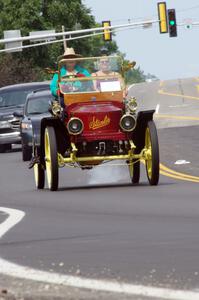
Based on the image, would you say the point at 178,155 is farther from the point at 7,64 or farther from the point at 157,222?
the point at 7,64

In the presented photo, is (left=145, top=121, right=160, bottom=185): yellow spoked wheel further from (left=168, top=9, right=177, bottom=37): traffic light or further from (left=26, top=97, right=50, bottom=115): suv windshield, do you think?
(left=168, top=9, right=177, bottom=37): traffic light

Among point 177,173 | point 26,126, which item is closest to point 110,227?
point 177,173

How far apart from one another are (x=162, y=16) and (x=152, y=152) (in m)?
56.5

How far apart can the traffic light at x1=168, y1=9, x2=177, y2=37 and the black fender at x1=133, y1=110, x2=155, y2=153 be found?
51.5 metres

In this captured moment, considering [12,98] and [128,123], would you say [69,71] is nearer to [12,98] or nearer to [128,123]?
[128,123]

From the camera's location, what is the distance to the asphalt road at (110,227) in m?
8.72

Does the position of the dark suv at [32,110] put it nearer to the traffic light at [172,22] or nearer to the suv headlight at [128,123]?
the suv headlight at [128,123]

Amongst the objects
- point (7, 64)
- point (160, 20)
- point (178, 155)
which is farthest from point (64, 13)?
point (178, 155)

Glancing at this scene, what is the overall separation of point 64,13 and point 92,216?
299 feet

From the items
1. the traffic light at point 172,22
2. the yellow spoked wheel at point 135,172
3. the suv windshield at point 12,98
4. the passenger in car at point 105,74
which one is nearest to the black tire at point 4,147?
the suv windshield at point 12,98

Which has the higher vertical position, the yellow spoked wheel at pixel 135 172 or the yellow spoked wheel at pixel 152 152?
the yellow spoked wheel at pixel 152 152

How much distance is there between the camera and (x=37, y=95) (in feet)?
101

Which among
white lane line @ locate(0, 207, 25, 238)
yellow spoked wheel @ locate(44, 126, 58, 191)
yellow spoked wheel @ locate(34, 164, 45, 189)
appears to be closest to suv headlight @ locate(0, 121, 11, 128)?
yellow spoked wheel @ locate(34, 164, 45, 189)

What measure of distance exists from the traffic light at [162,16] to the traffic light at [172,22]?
0.78 m
